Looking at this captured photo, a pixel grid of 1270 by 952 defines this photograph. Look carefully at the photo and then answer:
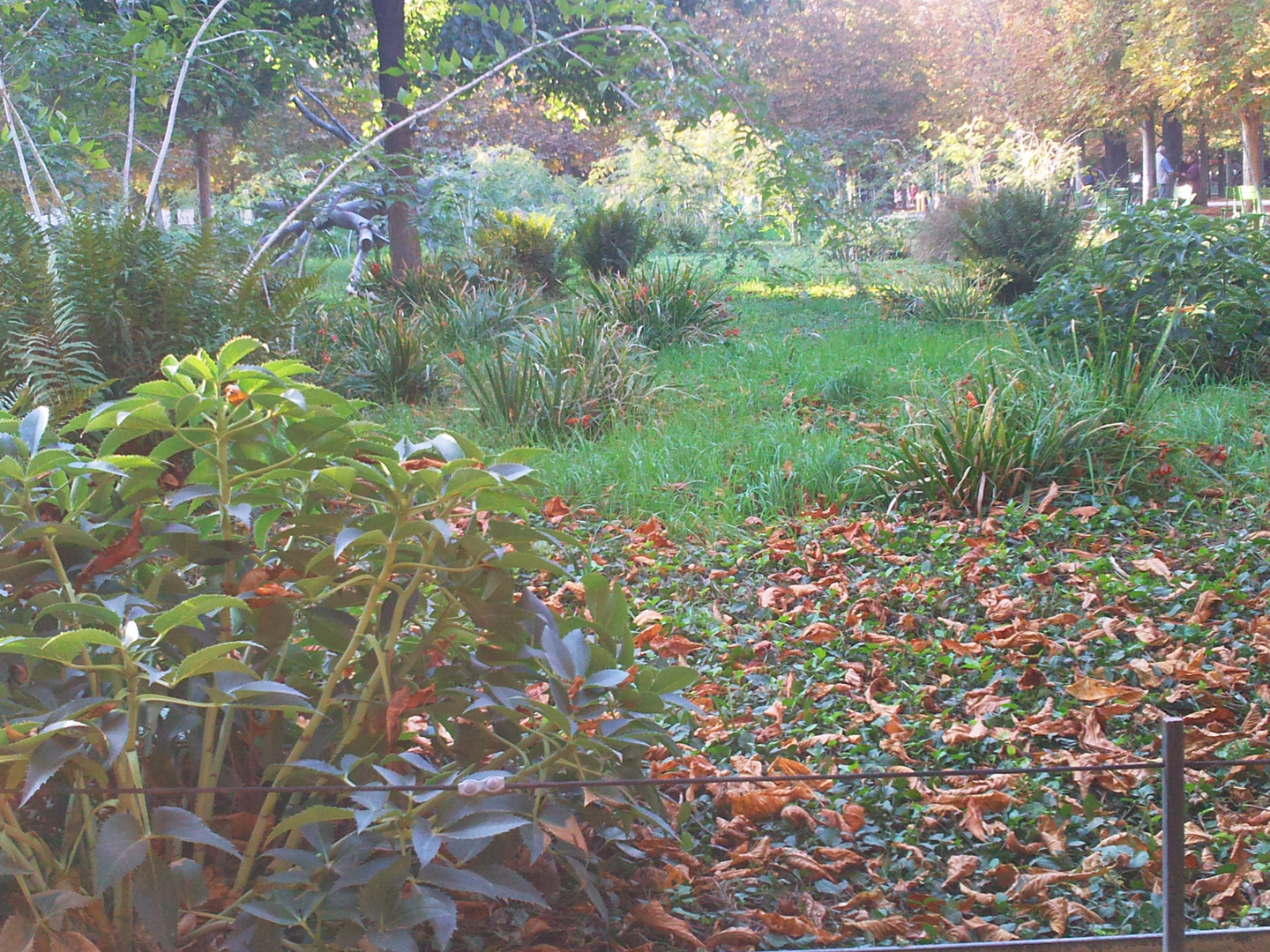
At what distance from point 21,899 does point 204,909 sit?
0.29 meters

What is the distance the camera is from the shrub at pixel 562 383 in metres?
6.07

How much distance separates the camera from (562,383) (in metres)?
6.20

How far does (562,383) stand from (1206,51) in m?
19.0

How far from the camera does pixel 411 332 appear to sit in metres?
7.91

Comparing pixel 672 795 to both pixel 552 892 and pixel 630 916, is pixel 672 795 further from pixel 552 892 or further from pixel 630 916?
pixel 552 892

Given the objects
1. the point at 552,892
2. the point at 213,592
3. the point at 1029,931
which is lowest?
the point at 1029,931

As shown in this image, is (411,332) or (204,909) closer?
(204,909)

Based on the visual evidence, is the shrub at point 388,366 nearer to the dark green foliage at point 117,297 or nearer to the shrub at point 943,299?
the dark green foliage at point 117,297

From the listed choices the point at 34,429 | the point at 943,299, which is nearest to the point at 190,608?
the point at 34,429

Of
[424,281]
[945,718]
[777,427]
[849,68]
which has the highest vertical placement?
[849,68]

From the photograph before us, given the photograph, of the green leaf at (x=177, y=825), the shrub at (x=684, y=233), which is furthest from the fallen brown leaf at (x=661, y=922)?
the shrub at (x=684, y=233)

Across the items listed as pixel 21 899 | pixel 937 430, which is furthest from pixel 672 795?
pixel 937 430

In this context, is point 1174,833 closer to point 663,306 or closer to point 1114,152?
point 663,306

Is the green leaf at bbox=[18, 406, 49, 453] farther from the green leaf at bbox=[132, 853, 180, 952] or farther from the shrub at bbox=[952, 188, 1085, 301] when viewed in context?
the shrub at bbox=[952, 188, 1085, 301]
